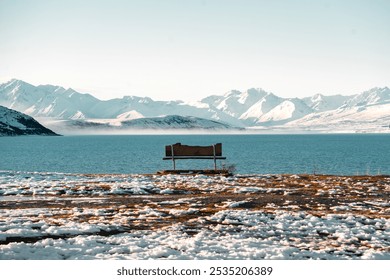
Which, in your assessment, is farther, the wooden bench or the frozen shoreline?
the wooden bench

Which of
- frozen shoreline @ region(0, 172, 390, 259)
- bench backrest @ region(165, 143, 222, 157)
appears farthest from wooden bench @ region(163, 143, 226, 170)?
frozen shoreline @ region(0, 172, 390, 259)

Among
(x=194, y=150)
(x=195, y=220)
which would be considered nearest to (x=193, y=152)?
(x=194, y=150)

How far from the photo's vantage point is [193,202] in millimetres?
20984

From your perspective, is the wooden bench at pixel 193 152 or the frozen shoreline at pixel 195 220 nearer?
the frozen shoreline at pixel 195 220

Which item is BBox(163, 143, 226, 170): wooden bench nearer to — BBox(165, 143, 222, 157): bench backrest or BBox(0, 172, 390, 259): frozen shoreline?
BBox(165, 143, 222, 157): bench backrest

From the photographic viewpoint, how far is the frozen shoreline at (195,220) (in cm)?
1257

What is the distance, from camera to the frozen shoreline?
1257cm

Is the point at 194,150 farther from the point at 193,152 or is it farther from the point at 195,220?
the point at 195,220

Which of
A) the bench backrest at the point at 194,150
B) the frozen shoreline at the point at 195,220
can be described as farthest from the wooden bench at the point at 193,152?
the frozen shoreline at the point at 195,220

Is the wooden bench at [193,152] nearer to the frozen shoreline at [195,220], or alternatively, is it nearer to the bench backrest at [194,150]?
the bench backrest at [194,150]

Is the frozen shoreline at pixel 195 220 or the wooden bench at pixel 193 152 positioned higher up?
the wooden bench at pixel 193 152

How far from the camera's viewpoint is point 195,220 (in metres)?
16.8

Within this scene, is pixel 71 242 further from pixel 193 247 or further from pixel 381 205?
pixel 381 205
